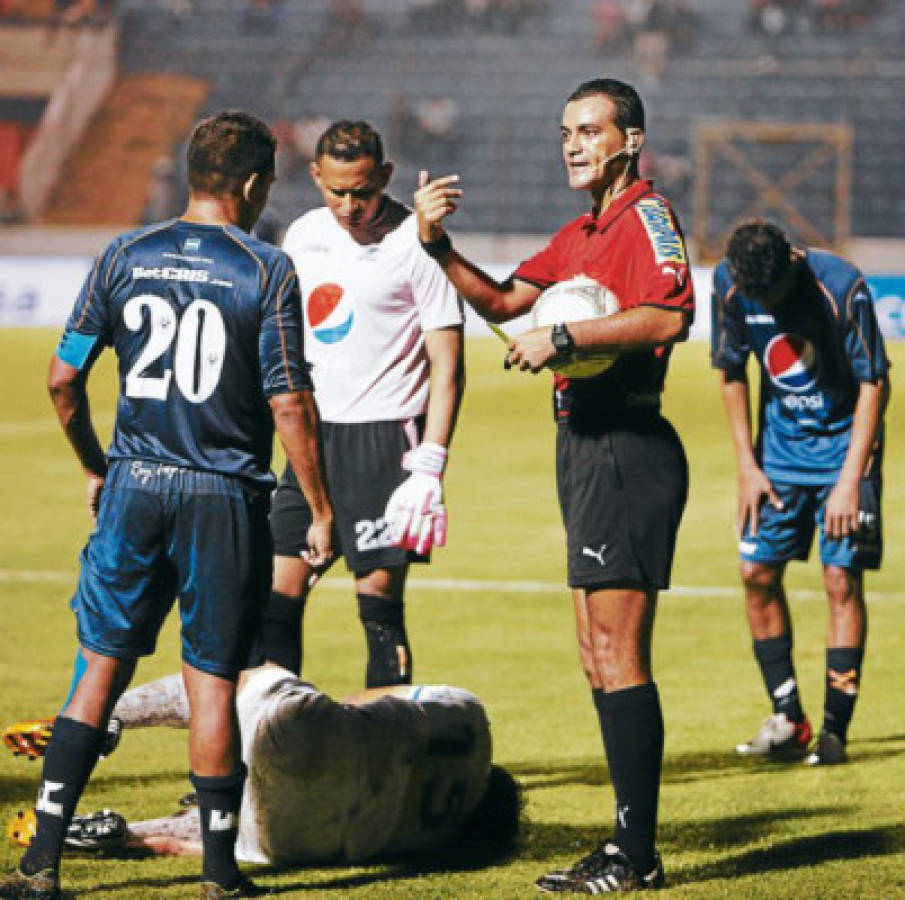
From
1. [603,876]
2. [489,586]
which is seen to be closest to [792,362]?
[603,876]

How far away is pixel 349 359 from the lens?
6512mm

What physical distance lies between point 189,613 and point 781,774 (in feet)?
8.81

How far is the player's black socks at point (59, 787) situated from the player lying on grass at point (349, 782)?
0.49 m

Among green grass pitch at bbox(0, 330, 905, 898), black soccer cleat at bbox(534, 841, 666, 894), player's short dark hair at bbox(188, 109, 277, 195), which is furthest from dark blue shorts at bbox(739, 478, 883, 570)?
player's short dark hair at bbox(188, 109, 277, 195)

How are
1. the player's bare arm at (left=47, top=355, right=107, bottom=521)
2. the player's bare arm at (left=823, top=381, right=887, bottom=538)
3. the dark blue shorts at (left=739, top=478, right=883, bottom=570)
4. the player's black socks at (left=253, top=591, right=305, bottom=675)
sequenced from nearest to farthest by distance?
the player's bare arm at (left=47, top=355, right=107, bottom=521) < the player's black socks at (left=253, top=591, right=305, bottom=675) < the player's bare arm at (left=823, top=381, right=887, bottom=538) < the dark blue shorts at (left=739, top=478, right=883, bottom=570)

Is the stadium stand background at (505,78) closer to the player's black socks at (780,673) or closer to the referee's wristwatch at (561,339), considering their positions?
the player's black socks at (780,673)

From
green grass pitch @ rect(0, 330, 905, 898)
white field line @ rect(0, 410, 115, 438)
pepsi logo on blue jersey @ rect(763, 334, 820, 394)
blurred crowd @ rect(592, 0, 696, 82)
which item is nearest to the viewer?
green grass pitch @ rect(0, 330, 905, 898)

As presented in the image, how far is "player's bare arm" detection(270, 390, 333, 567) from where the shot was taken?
15.2 feet

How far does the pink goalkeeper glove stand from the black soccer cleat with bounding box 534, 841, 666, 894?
1.55 metres

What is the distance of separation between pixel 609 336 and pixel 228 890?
1703 mm

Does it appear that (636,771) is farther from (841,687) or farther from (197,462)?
(841,687)

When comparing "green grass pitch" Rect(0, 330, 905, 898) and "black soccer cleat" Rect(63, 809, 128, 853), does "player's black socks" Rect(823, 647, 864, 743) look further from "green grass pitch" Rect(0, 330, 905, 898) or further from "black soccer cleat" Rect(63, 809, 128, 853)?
"black soccer cleat" Rect(63, 809, 128, 853)

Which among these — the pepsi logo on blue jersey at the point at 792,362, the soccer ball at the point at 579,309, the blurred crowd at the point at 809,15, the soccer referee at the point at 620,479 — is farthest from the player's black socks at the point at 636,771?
the blurred crowd at the point at 809,15

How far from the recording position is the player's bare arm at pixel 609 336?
180 inches
